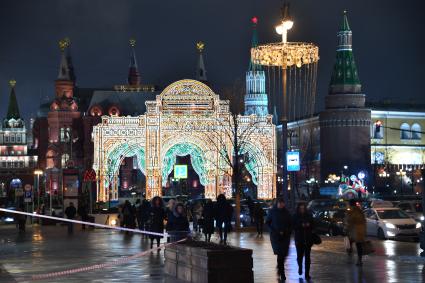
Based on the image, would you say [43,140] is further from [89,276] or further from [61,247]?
[89,276]

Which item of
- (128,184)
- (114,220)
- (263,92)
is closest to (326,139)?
(263,92)

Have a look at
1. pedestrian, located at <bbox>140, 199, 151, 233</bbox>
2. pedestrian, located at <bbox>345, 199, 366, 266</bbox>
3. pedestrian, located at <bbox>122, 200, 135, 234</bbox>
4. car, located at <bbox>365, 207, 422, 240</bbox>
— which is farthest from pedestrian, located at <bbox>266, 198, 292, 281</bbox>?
pedestrian, located at <bbox>122, 200, 135, 234</bbox>

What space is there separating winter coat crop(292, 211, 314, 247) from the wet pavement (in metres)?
0.77

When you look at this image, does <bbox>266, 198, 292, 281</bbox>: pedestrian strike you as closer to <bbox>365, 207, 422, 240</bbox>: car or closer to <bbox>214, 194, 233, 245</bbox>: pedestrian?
<bbox>214, 194, 233, 245</bbox>: pedestrian

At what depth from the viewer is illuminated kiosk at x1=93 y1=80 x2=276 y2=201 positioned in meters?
81.1

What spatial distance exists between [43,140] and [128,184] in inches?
665

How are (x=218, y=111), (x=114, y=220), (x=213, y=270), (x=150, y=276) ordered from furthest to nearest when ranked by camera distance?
1. (x=218, y=111)
2. (x=114, y=220)
3. (x=150, y=276)
4. (x=213, y=270)

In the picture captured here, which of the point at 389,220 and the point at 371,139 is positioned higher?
the point at 371,139

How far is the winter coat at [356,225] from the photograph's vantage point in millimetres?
22922

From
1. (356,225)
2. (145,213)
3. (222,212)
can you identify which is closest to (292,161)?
(222,212)

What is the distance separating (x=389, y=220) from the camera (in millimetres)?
37562

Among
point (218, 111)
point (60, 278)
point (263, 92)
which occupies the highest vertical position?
point (263, 92)

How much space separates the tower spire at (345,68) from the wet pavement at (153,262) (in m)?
92.5

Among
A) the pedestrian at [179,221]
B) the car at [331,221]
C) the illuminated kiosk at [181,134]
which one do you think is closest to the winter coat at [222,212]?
the car at [331,221]
